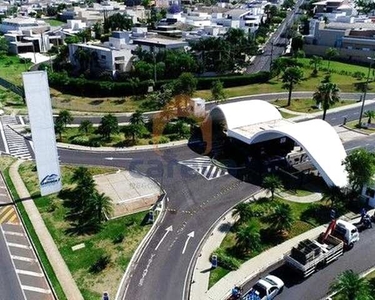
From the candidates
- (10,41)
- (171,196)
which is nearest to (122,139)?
(171,196)

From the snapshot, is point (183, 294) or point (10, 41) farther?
point (10, 41)

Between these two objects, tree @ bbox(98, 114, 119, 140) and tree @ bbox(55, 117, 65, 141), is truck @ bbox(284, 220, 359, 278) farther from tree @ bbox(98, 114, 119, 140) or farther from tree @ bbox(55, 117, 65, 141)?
tree @ bbox(55, 117, 65, 141)

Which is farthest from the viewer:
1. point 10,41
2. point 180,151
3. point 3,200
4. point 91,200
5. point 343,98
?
point 10,41

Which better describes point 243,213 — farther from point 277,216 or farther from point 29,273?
point 29,273

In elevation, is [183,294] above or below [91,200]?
below

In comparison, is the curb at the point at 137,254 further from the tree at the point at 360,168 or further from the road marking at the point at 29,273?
the tree at the point at 360,168

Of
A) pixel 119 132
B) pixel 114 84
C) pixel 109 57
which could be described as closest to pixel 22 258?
pixel 119 132

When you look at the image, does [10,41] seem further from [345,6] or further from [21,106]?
[345,6]
